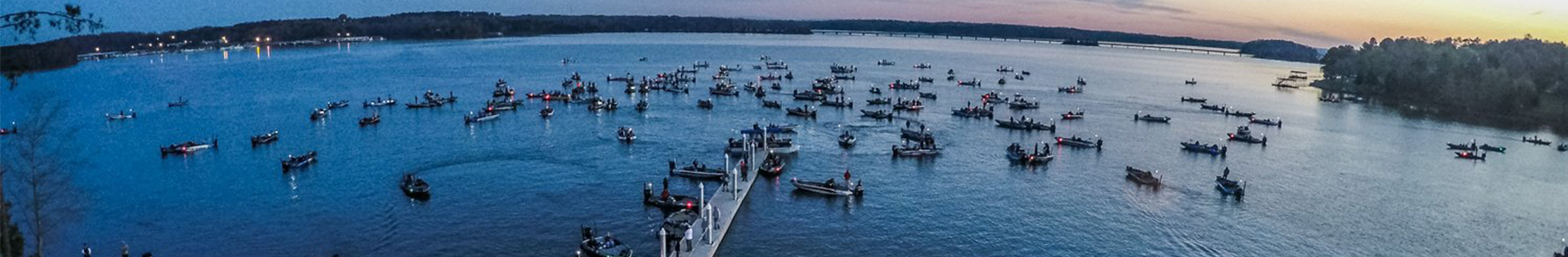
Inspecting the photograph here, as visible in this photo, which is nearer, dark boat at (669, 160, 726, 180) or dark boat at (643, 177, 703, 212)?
dark boat at (643, 177, 703, 212)

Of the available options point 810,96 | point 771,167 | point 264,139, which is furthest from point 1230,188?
point 264,139

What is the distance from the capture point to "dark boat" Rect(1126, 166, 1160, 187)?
34.8 metres

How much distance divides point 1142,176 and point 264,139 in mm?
36093

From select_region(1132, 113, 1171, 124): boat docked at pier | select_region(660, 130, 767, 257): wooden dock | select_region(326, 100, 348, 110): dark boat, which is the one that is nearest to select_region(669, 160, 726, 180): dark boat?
select_region(660, 130, 767, 257): wooden dock

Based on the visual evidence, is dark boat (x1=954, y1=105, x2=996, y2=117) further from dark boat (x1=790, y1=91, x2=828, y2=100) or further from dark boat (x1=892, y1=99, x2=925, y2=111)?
dark boat (x1=790, y1=91, x2=828, y2=100)

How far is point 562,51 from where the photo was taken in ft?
503

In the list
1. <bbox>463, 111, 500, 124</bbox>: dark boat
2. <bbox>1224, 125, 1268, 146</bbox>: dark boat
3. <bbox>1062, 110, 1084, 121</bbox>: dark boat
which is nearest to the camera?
<bbox>1224, 125, 1268, 146</bbox>: dark boat

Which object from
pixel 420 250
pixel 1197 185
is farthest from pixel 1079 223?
pixel 420 250

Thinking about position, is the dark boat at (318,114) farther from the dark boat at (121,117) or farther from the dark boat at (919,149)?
the dark boat at (919,149)

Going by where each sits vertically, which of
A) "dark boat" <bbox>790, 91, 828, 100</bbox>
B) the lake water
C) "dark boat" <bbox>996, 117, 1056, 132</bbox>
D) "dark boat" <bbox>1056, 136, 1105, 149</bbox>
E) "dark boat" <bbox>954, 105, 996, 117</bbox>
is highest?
"dark boat" <bbox>790, 91, 828, 100</bbox>

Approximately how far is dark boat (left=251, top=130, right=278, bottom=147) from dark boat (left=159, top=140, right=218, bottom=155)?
1454 millimetres

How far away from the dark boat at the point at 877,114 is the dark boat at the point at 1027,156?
14.3 metres

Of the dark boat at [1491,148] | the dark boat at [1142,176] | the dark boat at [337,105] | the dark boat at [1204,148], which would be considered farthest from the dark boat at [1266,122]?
the dark boat at [337,105]

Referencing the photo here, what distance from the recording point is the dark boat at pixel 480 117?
Answer: 50.5 meters
